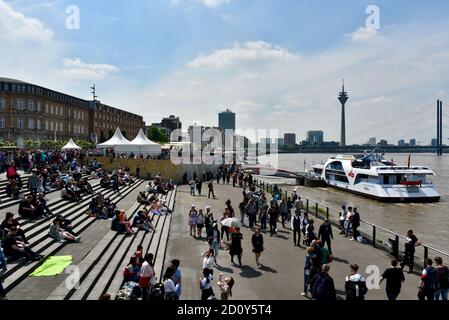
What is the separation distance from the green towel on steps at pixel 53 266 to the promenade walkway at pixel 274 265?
342 cm

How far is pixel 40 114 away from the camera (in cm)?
6481

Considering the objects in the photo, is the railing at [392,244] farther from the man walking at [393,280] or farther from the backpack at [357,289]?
the backpack at [357,289]

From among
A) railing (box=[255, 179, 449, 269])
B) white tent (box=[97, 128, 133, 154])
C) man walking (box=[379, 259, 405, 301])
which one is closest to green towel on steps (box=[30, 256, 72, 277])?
man walking (box=[379, 259, 405, 301])

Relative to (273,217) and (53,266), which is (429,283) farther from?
(53,266)

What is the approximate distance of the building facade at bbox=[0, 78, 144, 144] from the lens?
2395 inches

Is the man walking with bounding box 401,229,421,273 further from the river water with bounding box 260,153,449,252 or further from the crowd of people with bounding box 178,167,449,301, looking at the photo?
the river water with bounding box 260,153,449,252

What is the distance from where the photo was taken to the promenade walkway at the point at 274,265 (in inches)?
399

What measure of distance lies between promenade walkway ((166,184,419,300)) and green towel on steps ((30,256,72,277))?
3.42m

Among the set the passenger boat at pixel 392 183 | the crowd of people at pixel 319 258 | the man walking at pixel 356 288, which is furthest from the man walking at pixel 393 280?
the passenger boat at pixel 392 183

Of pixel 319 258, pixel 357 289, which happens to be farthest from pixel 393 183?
pixel 357 289

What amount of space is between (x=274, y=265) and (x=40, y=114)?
63490 millimetres
